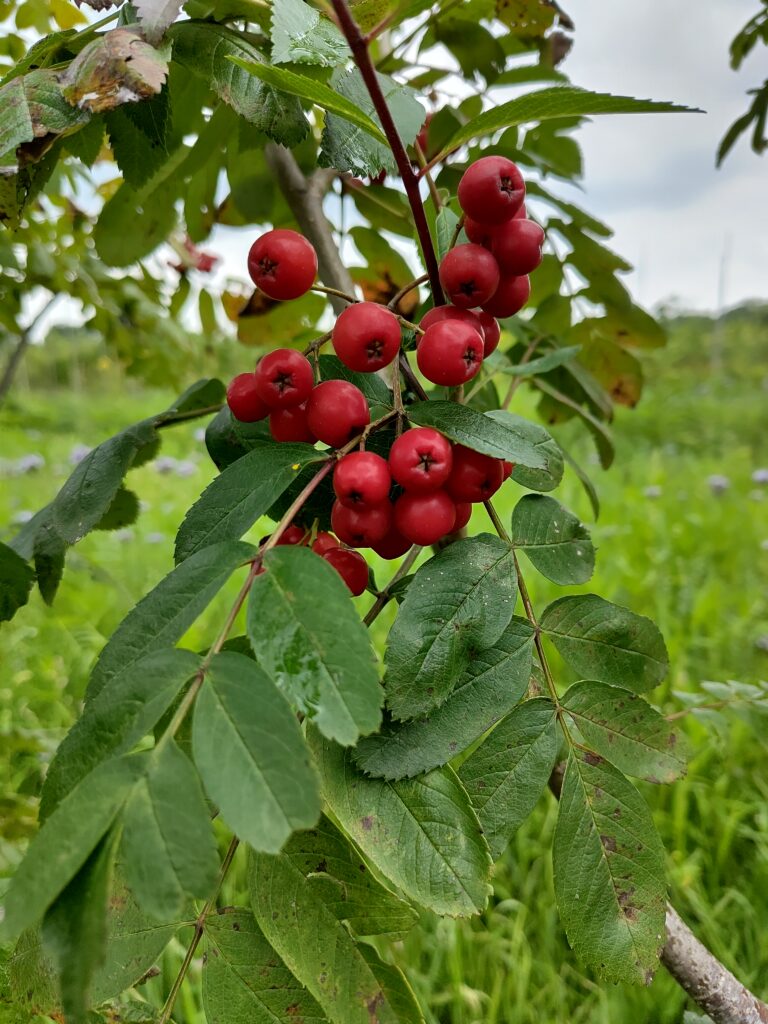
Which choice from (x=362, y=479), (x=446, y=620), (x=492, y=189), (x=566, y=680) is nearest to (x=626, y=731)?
(x=446, y=620)

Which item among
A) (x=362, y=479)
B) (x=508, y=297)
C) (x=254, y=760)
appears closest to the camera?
(x=254, y=760)

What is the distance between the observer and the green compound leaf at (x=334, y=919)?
0.54 meters

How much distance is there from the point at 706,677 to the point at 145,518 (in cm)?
223

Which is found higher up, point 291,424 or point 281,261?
point 281,261

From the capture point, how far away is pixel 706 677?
2.07 metres

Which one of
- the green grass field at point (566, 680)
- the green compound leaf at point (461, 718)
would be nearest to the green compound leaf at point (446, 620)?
the green compound leaf at point (461, 718)

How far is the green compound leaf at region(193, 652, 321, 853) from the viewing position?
0.39 metres

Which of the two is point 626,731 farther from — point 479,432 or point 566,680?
point 566,680

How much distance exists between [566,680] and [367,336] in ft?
5.08

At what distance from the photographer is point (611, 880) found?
0.56m

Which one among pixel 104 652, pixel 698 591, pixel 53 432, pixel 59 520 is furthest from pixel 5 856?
pixel 53 432

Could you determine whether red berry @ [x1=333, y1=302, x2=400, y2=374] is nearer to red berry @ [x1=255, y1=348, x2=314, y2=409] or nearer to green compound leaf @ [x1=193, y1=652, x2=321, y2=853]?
red berry @ [x1=255, y1=348, x2=314, y2=409]

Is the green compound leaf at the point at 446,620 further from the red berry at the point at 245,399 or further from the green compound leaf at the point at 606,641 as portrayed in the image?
the red berry at the point at 245,399

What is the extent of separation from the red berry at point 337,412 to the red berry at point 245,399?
63 mm
